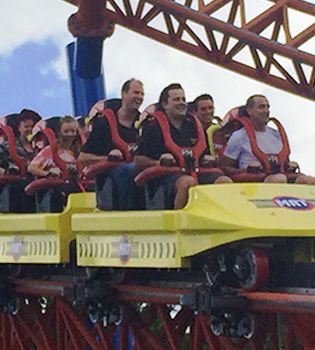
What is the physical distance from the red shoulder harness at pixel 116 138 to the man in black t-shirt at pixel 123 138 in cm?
2

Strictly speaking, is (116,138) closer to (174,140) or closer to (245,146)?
(174,140)

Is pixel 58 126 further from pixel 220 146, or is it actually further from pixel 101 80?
pixel 101 80

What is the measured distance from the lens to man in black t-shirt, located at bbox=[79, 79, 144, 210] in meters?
5.18

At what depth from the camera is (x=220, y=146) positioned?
5.75 m

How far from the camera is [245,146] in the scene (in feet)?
17.6

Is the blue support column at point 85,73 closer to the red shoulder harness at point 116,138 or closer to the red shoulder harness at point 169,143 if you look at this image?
the red shoulder harness at point 116,138

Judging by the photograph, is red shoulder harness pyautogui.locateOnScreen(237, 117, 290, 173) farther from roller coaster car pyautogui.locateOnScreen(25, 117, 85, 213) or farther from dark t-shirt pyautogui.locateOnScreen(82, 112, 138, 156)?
roller coaster car pyautogui.locateOnScreen(25, 117, 85, 213)

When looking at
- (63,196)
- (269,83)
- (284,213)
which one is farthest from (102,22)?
(284,213)

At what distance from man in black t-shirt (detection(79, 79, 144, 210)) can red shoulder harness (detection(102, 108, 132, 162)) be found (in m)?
0.02

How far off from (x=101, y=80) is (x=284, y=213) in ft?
17.3

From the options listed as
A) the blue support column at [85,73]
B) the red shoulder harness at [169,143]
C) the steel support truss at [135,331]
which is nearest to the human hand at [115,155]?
the red shoulder harness at [169,143]

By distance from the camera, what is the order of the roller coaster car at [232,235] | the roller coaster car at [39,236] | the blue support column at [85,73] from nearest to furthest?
the roller coaster car at [232,235], the roller coaster car at [39,236], the blue support column at [85,73]

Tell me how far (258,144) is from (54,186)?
1.22m

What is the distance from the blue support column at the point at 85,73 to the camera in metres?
9.46
